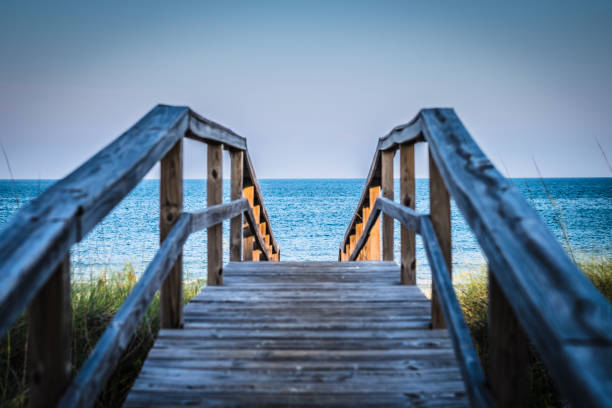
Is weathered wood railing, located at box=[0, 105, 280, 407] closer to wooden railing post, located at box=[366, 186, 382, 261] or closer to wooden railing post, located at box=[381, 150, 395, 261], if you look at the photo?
wooden railing post, located at box=[381, 150, 395, 261]

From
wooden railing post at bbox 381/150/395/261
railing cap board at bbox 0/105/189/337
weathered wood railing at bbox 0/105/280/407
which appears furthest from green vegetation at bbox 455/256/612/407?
railing cap board at bbox 0/105/189/337

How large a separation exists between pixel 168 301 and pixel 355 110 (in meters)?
73.3

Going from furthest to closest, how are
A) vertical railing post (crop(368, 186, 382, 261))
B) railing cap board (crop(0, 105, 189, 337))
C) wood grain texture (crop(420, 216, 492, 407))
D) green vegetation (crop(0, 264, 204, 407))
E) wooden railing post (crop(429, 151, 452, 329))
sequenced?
vertical railing post (crop(368, 186, 382, 261)) → green vegetation (crop(0, 264, 204, 407)) → wooden railing post (crop(429, 151, 452, 329)) → wood grain texture (crop(420, 216, 492, 407)) → railing cap board (crop(0, 105, 189, 337))

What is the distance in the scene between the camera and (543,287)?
29.1 inches

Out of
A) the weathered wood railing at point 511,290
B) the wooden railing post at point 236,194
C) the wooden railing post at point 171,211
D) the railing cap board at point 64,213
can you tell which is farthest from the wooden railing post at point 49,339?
the wooden railing post at point 236,194

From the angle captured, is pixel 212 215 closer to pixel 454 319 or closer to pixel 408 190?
pixel 408 190

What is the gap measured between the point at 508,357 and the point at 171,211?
1.63 m

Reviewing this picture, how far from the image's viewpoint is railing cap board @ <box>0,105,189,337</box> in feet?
2.49

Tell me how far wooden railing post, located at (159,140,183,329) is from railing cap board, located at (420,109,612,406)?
4.55 feet

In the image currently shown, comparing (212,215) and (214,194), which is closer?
(212,215)

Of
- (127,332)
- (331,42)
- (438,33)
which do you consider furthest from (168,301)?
(331,42)

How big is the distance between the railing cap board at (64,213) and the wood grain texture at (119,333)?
0.40 meters

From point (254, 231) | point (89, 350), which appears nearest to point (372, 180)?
point (254, 231)

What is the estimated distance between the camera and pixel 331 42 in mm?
42969
